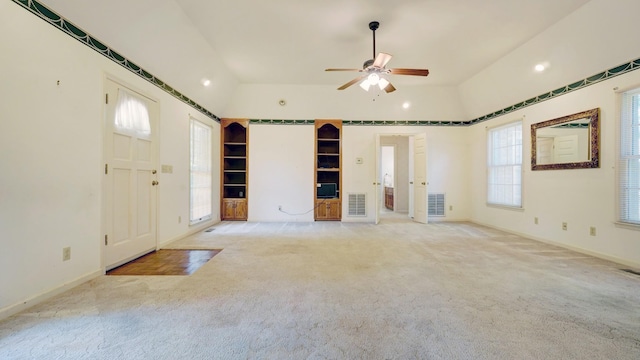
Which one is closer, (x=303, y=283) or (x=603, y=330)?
(x=603, y=330)

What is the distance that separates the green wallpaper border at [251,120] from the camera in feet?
7.10

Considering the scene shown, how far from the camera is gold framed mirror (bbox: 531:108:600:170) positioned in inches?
137

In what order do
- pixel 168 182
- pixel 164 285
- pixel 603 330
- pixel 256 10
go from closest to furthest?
pixel 603 330 < pixel 164 285 < pixel 256 10 < pixel 168 182

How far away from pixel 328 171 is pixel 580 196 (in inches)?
178

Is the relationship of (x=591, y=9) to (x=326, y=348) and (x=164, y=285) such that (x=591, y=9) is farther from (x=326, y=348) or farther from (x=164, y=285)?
(x=164, y=285)

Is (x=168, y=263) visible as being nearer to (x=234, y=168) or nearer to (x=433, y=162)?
(x=234, y=168)

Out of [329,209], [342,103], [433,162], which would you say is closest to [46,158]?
[329,209]

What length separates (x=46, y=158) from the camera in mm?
2113

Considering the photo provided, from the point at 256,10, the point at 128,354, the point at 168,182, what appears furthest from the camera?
the point at 168,182

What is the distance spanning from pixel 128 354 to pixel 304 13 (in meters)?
3.70

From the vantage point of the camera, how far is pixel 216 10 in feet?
10.4

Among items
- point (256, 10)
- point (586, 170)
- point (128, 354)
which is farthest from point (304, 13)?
point (586, 170)

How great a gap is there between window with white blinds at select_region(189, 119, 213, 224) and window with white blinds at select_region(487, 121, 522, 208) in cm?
613

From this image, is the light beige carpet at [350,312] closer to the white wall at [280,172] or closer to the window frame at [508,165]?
the window frame at [508,165]
